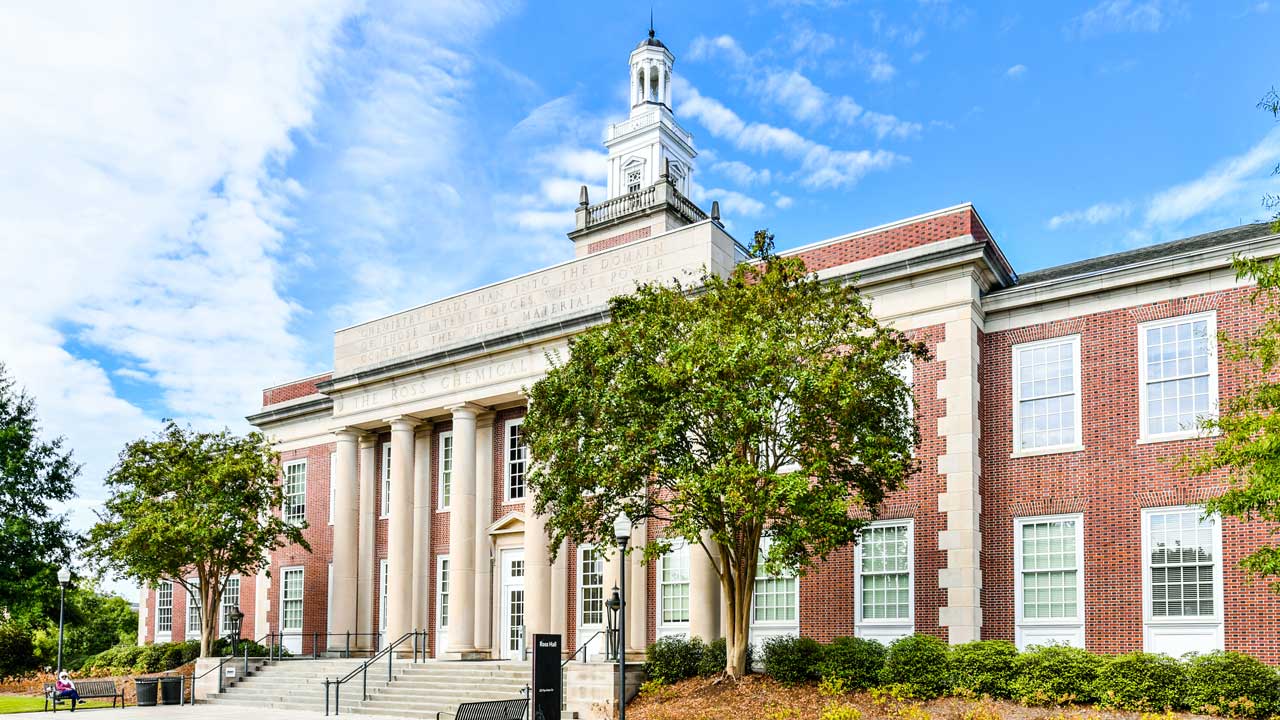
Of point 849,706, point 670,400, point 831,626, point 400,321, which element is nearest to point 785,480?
point 670,400

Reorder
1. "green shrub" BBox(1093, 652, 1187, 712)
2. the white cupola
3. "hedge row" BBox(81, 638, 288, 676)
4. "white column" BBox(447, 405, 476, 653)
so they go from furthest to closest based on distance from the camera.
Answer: the white cupola → "hedge row" BBox(81, 638, 288, 676) → "white column" BBox(447, 405, 476, 653) → "green shrub" BBox(1093, 652, 1187, 712)

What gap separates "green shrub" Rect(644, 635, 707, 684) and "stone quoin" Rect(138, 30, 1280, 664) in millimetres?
1232

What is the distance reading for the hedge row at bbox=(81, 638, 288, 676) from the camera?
34344mm

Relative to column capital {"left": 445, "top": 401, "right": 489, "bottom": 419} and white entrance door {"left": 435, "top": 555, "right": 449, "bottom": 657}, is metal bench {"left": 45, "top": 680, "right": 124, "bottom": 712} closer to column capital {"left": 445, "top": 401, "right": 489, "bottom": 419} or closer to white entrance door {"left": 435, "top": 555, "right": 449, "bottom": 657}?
white entrance door {"left": 435, "top": 555, "right": 449, "bottom": 657}

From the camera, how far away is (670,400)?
21.0 m

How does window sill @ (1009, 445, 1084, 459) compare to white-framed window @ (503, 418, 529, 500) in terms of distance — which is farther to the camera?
white-framed window @ (503, 418, 529, 500)

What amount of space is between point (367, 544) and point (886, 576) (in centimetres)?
1727

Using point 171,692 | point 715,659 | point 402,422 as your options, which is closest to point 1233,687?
point 715,659

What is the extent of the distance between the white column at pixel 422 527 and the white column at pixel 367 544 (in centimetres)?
229

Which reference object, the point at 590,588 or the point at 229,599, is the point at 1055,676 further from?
the point at 229,599

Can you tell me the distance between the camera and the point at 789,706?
2078 cm

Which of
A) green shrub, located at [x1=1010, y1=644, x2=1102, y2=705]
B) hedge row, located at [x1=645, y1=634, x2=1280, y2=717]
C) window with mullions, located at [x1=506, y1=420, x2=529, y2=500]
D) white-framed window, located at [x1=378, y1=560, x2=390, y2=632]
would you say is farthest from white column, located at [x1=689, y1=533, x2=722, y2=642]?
white-framed window, located at [x1=378, y1=560, x2=390, y2=632]

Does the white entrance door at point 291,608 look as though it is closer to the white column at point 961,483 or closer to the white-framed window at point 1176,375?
the white column at point 961,483

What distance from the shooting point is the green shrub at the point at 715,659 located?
2397 centimetres
